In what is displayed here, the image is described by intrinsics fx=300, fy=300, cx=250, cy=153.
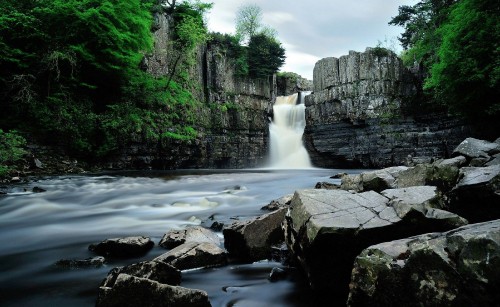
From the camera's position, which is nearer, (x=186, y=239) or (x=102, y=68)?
(x=186, y=239)

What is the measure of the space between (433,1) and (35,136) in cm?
2616

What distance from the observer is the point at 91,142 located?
16141mm

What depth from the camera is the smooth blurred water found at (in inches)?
143

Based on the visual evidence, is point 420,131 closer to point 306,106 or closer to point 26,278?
point 306,106

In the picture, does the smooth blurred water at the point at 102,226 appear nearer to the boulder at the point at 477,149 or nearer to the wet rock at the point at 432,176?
the wet rock at the point at 432,176

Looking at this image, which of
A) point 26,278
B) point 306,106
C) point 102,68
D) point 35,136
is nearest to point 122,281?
point 26,278

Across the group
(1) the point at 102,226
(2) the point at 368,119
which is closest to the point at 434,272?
(1) the point at 102,226

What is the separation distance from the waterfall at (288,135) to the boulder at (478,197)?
23300 millimetres

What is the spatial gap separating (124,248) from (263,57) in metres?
29.8

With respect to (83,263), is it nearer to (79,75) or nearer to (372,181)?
(372,181)

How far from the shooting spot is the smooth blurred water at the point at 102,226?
3.64 m

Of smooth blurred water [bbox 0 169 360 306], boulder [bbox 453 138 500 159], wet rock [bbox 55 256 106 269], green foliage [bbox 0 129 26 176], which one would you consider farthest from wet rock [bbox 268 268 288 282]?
green foliage [bbox 0 129 26 176]

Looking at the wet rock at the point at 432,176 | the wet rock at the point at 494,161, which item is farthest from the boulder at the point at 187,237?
the wet rock at the point at 494,161

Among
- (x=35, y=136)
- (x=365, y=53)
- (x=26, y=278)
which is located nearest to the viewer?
(x=26, y=278)
